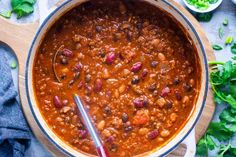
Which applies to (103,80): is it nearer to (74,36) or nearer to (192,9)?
(74,36)

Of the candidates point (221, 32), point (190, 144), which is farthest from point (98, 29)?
point (190, 144)

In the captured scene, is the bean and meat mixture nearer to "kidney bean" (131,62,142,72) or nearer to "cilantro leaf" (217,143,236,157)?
"kidney bean" (131,62,142,72)

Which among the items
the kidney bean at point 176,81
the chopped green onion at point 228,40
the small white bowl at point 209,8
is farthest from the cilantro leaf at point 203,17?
the kidney bean at point 176,81

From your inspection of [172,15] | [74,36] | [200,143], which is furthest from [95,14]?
[200,143]

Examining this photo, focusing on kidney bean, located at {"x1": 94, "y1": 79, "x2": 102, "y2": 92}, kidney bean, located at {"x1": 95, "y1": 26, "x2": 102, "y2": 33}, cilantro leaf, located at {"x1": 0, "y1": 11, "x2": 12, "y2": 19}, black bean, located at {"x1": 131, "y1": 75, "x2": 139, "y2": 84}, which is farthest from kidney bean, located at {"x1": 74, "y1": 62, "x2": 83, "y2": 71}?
cilantro leaf, located at {"x1": 0, "y1": 11, "x2": 12, "y2": 19}

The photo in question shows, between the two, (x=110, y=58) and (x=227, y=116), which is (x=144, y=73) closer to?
(x=110, y=58)

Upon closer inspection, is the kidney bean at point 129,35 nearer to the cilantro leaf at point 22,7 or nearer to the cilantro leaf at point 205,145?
the cilantro leaf at point 22,7
